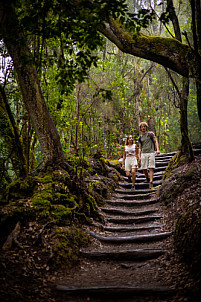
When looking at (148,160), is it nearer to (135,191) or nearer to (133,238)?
(135,191)

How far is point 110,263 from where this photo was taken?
13.7 feet

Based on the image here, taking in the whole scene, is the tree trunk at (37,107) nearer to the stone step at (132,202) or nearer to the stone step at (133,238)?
the stone step at (133,238)

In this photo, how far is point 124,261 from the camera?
13.9 feet

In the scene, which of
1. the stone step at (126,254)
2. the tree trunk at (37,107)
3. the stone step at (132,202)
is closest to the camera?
the stone step at (126,254)

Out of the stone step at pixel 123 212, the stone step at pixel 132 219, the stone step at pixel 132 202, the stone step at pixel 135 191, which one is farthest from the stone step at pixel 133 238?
the stone step at pixel 135 191

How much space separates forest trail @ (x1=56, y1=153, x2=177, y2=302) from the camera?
3.03m

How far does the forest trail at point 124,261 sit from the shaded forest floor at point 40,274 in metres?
0.04

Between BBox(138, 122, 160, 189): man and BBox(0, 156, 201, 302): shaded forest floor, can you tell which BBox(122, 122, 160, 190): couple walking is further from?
BBox(0, 156, 201, 302): shaded forest floor

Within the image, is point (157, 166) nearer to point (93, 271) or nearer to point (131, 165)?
point (131, 165)

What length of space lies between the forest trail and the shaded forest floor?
42mm

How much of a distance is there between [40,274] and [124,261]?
1602 mm

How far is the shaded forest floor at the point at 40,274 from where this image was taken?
2.70m

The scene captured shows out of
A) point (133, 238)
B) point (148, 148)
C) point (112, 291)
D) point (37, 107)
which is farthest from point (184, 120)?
point (112, 291)

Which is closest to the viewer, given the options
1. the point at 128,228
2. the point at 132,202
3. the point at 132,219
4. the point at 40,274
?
the point at 40,274
